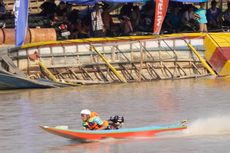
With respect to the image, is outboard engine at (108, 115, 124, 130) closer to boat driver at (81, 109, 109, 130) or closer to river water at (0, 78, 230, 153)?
boat driver at (81, 109, 109, 130)

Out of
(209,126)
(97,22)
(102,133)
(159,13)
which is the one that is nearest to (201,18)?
(159,13)

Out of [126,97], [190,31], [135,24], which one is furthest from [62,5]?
[126,97]

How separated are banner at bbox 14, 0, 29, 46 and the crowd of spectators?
6.81 ft

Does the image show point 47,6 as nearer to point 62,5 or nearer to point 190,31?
point 62,5

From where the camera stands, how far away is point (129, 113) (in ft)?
57.6

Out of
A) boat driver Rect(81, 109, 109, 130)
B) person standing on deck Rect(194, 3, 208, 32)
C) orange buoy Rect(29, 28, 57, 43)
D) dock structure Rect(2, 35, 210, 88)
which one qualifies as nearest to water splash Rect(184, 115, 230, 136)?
boat driver Rect(81, 109, 109, 130)

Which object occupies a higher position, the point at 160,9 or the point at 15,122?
the point at 160,9

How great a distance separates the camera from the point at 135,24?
2558 cm

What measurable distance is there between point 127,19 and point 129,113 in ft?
26.1

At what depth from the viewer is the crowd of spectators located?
2459cm

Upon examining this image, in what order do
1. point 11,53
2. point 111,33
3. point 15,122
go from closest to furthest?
point 15,122 → point 11,53 → point 111,33

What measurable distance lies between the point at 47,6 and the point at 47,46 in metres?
3.66

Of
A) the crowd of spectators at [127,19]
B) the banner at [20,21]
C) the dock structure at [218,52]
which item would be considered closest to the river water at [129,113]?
the dock structure at [218,52]

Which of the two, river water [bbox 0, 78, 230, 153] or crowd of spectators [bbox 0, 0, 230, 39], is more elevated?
crowd of spectators [bbox 0, 0, 230, 39]
